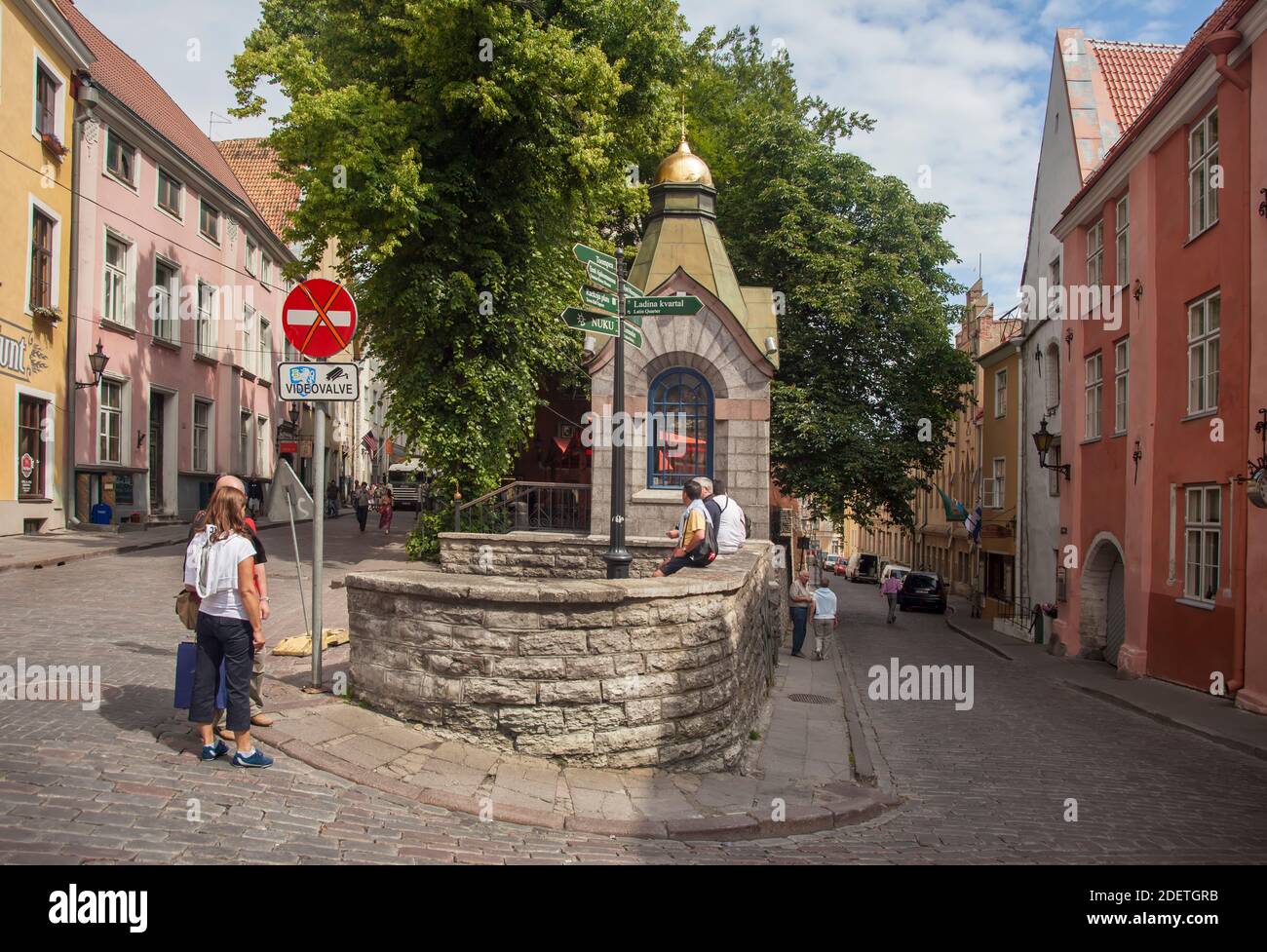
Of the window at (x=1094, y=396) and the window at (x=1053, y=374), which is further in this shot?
the window at (x=1053, y=374)

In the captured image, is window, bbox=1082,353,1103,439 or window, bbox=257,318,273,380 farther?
window, bbox=257,318,273,380

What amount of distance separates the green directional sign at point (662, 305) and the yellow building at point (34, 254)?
15.2 metres

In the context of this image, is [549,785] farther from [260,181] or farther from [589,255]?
[260,181]

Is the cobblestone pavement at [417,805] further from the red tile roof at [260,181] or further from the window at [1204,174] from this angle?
the red tile roof at [260,181]

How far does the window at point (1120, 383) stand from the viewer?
18859mm

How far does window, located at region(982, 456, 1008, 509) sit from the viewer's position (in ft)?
116

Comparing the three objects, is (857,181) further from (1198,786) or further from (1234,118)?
(1198,786)

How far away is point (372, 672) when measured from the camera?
734 centimetres

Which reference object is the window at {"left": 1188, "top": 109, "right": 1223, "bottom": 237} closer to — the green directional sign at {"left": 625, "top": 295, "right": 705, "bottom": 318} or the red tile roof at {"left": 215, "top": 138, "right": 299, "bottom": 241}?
the green directional sign at {"left": 625, "top": 295, "right": 705, "bottom": 318}

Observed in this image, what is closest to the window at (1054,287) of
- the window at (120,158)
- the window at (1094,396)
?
the window at (1094,396)

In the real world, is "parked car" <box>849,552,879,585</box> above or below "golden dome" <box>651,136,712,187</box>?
below

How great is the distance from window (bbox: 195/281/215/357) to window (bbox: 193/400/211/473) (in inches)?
68.5

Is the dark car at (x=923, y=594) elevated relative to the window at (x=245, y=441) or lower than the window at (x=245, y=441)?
lower

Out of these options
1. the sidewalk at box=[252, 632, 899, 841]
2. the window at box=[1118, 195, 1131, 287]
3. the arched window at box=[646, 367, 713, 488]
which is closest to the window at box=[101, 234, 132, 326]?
the arched window at box=[646, 367, 713, 488]
